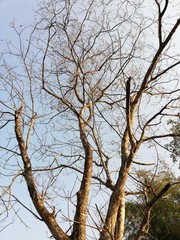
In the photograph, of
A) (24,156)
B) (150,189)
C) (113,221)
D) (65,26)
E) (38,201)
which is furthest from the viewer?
(65,26)

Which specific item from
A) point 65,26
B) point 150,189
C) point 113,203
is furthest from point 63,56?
point 150,189

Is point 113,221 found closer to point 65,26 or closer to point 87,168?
point 87,168

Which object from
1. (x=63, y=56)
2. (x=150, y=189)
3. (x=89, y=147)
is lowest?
(x=150, y=189)

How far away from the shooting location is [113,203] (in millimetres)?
3658

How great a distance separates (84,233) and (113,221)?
1.00 feet

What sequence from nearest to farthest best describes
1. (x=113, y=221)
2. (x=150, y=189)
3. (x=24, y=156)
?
(x=150, y=189), (x=113, y=221), (x=24, y=156)

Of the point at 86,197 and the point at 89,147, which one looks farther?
the point at 89,147

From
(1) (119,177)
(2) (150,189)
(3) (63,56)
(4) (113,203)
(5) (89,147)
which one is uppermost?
(3) (63,56)

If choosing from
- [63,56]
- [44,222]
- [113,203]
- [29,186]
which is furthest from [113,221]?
[63,56]

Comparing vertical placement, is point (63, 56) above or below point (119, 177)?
above

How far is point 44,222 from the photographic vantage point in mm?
3721

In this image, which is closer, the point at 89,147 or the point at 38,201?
the point at 38,201

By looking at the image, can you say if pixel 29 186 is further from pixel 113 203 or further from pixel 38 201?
pixel 113 203

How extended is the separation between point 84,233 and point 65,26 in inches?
107
